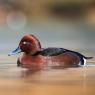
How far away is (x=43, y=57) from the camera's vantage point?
3.23m

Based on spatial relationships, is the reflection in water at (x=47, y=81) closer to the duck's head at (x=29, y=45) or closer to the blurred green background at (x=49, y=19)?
the duck's head at (x=29, y=45)

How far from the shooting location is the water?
242cm

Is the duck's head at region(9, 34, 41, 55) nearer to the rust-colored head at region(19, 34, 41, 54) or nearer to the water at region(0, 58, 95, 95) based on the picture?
the rust-colored head at region(19, 34, 41, 54)

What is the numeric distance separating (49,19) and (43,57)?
14.2 feet

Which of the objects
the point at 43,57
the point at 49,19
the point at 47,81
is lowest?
the point at 47,81

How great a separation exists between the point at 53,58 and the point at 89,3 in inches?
190

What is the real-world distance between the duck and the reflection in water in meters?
0.07

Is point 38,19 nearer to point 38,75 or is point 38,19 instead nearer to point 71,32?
point 71,32

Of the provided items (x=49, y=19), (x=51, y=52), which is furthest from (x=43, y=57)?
(x=49, y=19)

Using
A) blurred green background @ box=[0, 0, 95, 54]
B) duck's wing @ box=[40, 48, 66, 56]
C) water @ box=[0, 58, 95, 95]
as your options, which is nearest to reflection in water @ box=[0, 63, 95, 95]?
water @ box=[0, 58, 95, 95]

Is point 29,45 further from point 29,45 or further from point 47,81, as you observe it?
point 47,81

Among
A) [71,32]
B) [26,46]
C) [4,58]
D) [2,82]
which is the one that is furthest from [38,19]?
[2,82]

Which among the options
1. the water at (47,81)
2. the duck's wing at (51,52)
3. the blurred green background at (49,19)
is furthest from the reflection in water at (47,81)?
the blurred green background at (49,19)

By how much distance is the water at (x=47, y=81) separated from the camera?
2.42 metres
